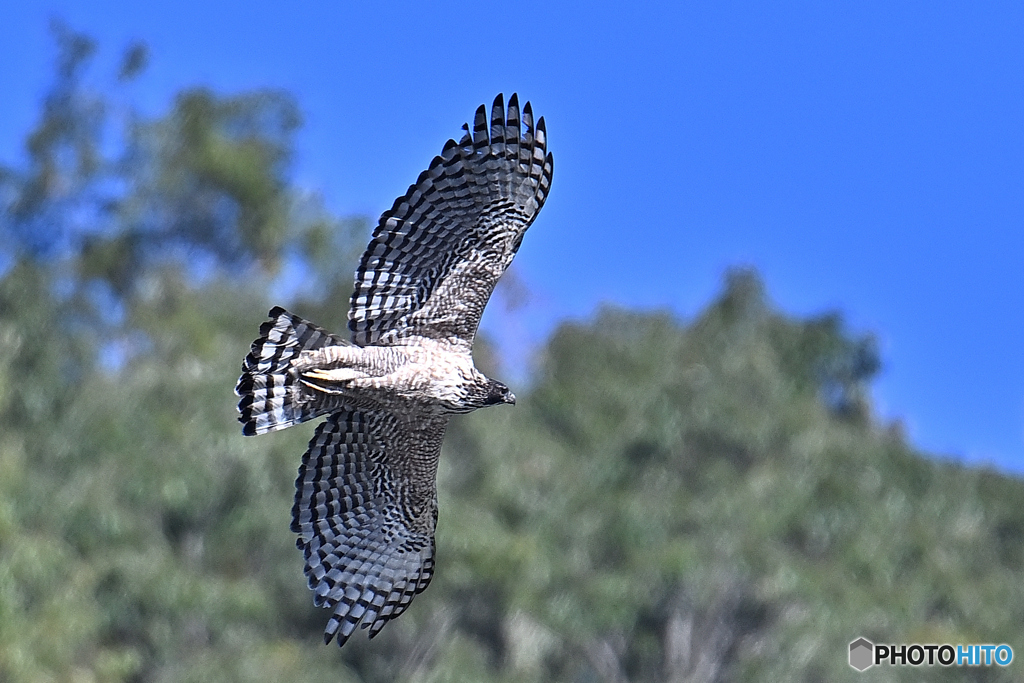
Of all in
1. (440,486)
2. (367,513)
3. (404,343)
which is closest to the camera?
(404,343)

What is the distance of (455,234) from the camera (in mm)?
11281

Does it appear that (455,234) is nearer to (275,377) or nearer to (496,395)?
(496,395)

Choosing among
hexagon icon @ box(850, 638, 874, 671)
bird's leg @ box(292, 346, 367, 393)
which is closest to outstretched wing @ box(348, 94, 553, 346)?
bird's leg @ box(292, 346, 367, 393)

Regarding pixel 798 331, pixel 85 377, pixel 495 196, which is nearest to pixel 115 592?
pixel 85 377

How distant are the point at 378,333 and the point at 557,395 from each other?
1295 inches

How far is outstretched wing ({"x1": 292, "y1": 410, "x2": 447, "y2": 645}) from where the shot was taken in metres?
11.8

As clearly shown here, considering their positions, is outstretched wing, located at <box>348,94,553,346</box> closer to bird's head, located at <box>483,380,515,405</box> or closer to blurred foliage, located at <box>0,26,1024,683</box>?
bird's head, located at <box>483,380,515,405</box>

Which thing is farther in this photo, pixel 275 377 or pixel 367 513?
pixel 367 513

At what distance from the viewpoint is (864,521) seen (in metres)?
41.4

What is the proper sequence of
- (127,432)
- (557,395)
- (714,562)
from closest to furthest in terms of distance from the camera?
1. (127,432)
2. (714,562)
3. (557,395)

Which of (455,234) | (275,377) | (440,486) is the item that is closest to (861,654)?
(440,486)

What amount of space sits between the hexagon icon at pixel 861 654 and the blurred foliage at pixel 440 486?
30 centimetres

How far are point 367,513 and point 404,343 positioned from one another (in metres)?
1.37

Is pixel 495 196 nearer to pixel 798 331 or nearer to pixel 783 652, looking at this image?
pixel 783 652
